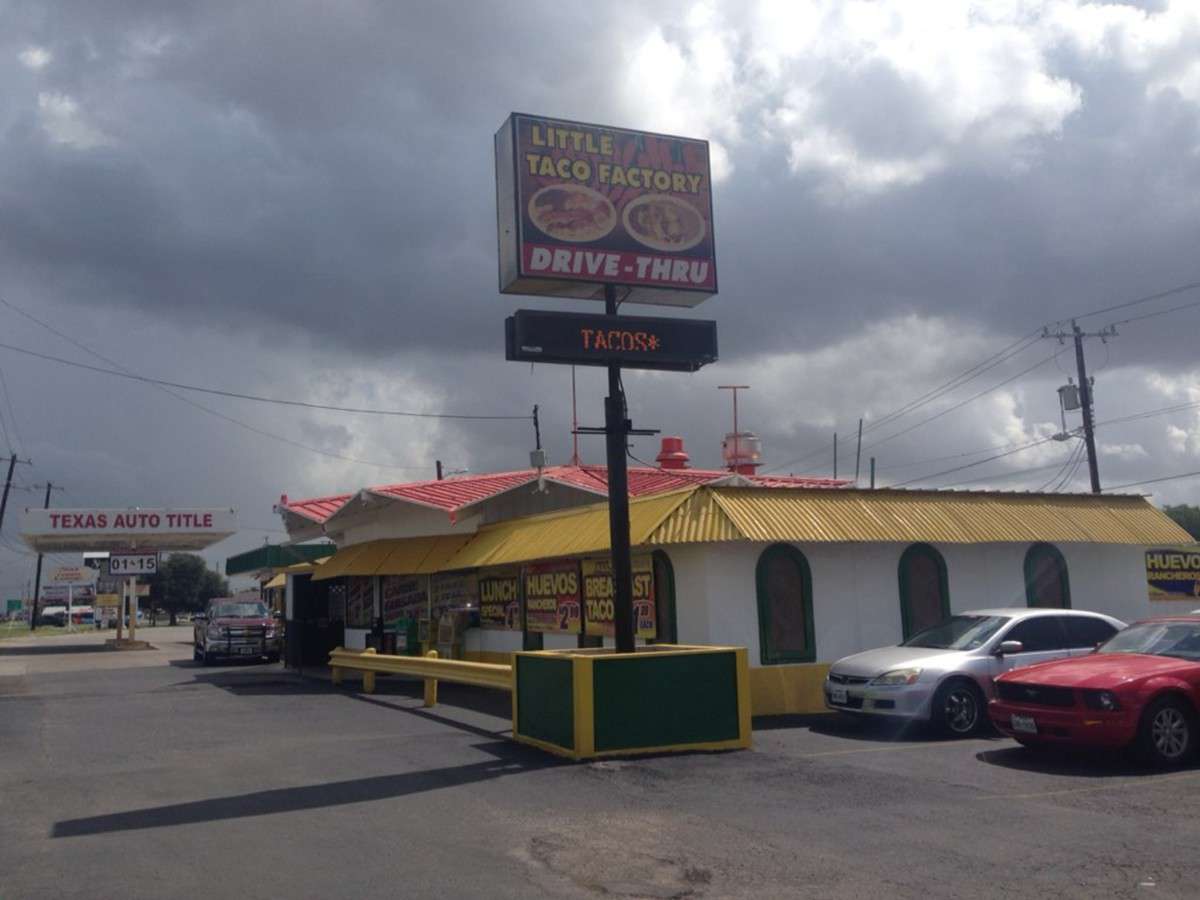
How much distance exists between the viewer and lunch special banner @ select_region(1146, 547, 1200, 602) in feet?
112

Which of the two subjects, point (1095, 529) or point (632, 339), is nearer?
point (632, 339)

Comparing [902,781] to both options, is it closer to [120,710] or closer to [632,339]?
[632,339]

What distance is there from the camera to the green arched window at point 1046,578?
19219 mm

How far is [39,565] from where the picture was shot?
78750 mm

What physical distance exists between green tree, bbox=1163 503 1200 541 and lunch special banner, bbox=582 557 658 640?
218ft

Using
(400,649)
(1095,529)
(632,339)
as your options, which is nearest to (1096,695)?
(632,339)

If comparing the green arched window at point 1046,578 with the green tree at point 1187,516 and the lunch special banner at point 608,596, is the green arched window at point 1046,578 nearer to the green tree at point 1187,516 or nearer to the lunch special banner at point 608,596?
the lunch special banner at point 608,596

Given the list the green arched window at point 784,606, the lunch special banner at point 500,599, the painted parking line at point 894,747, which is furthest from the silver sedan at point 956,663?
the lunch special banner at point 500,599

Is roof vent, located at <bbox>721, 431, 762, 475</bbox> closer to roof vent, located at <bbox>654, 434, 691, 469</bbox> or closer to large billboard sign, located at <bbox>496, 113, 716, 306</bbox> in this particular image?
roof vent, located at <bbox>654, 434, 691, 469</bbox>

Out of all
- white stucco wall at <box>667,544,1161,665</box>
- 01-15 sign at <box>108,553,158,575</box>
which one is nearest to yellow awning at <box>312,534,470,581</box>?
white stucco wall at <box>667,544,1161,665</box>

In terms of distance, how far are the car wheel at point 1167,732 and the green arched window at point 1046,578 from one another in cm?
825

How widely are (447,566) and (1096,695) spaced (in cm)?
1458

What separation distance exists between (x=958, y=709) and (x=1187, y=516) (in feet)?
247

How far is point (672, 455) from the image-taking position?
1314 inches
